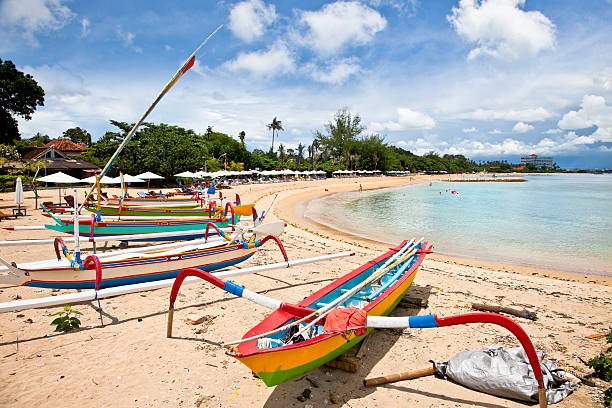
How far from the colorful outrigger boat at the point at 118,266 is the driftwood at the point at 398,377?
13.1ft

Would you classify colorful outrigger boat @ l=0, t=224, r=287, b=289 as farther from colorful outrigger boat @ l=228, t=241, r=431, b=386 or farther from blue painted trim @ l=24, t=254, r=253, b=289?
colorful outrigger boat @ l=228, t=241, r=431, b=386

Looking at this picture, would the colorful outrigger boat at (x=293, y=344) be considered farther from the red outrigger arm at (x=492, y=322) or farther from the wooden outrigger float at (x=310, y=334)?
the red outrigger arm at (x=492, y=322)

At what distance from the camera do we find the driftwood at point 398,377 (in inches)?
134

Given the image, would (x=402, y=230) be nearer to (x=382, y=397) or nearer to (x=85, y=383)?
(x=382, y=397)

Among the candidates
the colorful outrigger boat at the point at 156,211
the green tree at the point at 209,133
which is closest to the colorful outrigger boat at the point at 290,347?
the colorful outrigger boat at the point at 156,211

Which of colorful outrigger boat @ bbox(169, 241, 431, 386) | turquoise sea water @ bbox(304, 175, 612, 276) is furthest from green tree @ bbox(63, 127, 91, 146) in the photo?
colorful outrigger boat @ bbox(169, 241, 431, 386)

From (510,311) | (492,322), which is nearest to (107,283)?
(492,322)

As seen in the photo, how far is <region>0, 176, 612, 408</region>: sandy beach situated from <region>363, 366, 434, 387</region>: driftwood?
7 centimetres

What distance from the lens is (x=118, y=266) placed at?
5.33 metres

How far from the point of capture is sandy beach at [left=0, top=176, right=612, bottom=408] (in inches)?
127

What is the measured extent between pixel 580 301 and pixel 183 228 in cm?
1071

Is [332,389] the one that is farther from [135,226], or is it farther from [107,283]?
[135,226]

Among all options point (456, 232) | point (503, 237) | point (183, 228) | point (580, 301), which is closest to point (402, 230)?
point (456, 232)

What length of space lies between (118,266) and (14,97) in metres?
38.7
